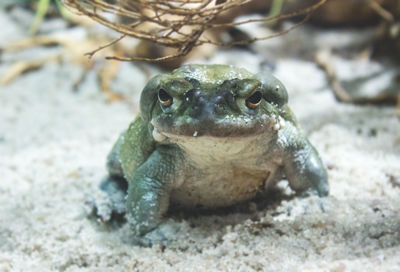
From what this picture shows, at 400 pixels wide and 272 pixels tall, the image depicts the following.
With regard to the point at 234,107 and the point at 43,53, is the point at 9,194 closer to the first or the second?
the point at 234,107

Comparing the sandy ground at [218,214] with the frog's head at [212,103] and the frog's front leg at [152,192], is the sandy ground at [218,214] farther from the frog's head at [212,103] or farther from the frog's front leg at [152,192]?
the frog's head at [212,103]

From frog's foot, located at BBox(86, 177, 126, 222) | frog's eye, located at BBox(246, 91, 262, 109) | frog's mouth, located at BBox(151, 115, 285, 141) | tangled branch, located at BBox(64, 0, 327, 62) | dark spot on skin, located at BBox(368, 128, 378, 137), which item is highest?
tangled branch, located at BBox(64, 0, 327, 62)

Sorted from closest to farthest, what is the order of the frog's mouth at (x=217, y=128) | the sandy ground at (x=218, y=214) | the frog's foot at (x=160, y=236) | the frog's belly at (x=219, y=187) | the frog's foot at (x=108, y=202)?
the frog's mouth at (x=217, y=128)
the sandy ground at (x=218, y=214)
the frog's foot at (x=160, y=236)
the frog's belly at (x=219, y=187)
the frog's foot at (x=108, y=202)

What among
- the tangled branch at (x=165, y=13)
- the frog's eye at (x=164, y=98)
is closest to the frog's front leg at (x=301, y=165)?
the tangled branch at (x=165, y=13)

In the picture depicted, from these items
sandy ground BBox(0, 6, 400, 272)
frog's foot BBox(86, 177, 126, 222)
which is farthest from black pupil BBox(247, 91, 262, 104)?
frog's foot BBox(86, 177, 126, 222)

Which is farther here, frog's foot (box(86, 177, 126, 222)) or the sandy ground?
frog's foot (box(86, 177, 126, 222))

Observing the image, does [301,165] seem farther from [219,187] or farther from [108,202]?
[108,202]

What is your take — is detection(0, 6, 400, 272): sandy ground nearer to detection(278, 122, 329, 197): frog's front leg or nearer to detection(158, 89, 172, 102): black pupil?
detection(278, 122, 329, 197): frog's front leg
